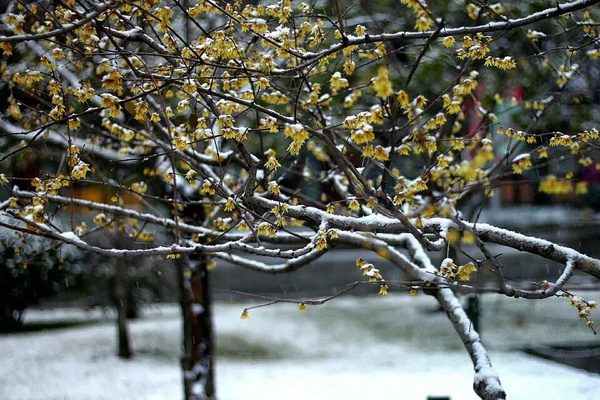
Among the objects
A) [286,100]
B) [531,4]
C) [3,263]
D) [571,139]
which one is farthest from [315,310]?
[571,139]

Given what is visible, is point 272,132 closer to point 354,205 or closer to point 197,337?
point 354,205

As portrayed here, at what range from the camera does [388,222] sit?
4344mm

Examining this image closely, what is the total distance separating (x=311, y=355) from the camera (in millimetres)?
11859

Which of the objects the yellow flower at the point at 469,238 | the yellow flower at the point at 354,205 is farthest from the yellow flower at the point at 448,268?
the yellow flower at the point at 469,238

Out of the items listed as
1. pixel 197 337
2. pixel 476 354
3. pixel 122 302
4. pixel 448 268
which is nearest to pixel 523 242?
pixel 448 268

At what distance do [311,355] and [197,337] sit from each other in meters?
4.62

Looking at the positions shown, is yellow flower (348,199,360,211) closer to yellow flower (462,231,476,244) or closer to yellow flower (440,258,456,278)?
yellow flower (440,258,456,278)

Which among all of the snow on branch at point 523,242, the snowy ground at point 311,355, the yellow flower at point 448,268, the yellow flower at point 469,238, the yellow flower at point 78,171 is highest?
the yellow flower at point 78,171

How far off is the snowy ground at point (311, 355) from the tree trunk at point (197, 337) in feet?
5.75

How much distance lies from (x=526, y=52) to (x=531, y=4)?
836mm

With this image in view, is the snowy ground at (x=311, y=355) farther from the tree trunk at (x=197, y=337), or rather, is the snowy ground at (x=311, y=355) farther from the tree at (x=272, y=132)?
the tree at (x=272, y=132)

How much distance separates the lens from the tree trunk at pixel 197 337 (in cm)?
766

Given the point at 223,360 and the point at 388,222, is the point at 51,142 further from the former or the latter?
the point at 223,360

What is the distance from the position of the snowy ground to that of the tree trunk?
1753mm
